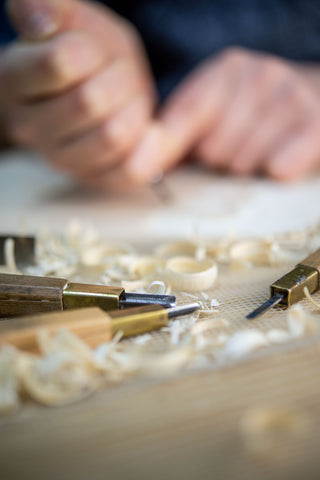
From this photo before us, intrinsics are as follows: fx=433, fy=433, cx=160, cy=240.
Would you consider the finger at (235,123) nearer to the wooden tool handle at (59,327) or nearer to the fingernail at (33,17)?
the fingernail at (33,17)

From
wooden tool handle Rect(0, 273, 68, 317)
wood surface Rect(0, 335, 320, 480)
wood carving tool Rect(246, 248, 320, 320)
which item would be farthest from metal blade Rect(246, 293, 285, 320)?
wooden tool handle Rect(0, 273, 68, 317)

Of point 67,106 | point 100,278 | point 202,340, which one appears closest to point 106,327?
point 202,340

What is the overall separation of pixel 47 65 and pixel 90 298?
0.58 meters

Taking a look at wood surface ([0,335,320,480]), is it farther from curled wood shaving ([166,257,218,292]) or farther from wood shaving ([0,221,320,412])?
Result: curled wood shaving ([166,257,218,292])

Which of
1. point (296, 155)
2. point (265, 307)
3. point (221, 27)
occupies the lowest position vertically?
point (296, 155)

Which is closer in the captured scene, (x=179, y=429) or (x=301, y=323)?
(x=179, y=429)

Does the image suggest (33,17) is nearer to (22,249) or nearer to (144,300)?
(22,249)

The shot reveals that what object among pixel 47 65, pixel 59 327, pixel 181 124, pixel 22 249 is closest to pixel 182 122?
pixel 181 124

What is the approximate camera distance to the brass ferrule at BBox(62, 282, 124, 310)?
48 centimetres

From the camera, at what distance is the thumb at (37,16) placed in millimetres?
843

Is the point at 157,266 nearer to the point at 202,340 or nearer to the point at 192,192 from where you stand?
the point at 202,340

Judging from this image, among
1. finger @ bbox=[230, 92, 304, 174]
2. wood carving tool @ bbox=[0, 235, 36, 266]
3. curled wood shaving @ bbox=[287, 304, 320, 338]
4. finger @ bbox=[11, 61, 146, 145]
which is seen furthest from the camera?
finger @ bbox=[230, 92, 304, 174]

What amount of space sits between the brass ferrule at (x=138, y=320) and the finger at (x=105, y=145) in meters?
0.64

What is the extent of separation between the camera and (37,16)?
86 centimetres
